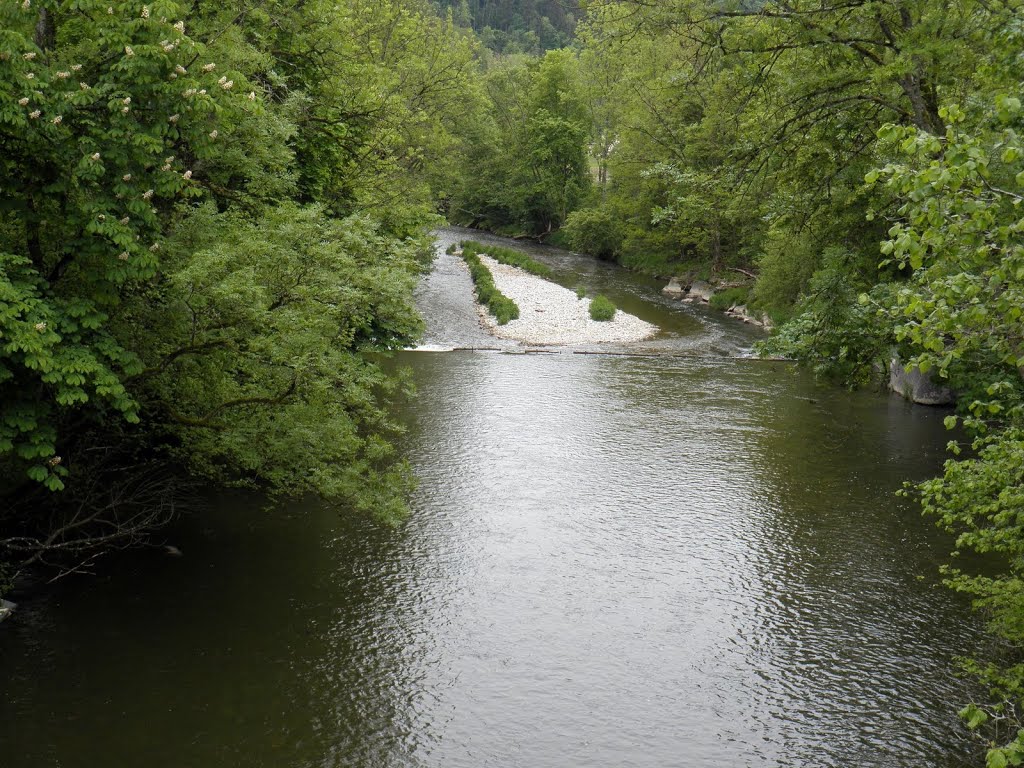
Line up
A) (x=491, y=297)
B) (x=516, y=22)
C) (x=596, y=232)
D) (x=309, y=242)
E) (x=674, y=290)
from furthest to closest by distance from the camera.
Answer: (x=516, y=22) < (x=596, y=232) < (x=674, y=290) < (x=491, y=297) < (x=309, y=242)

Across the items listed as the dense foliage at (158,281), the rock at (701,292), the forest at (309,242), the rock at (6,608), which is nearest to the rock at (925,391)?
the forest at (309,242)

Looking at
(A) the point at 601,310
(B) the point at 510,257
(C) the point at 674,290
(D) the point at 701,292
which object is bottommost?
(A) the point at 601,310

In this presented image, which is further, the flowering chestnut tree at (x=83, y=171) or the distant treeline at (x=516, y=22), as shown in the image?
the distant treeline at (x=516, y=22)

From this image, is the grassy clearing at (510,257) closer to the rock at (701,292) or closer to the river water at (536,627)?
the rock at (701,292)

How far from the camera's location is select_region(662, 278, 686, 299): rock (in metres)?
40.7

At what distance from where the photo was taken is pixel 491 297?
35250 mm

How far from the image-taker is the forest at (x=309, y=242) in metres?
7.03

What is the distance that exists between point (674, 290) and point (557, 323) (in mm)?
11354

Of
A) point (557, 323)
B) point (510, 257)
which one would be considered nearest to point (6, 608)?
point (557, 323)

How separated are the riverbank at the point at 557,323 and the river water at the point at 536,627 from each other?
1240 centimetres

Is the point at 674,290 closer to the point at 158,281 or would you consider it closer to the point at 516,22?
the point at 158,281

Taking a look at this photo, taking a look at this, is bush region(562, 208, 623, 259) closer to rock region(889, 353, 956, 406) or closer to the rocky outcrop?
the rocky outcrop

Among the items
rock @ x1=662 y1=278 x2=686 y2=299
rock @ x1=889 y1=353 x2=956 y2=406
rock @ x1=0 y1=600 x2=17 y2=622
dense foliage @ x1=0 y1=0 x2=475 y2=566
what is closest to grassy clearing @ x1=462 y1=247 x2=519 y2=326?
rock @ x1=662 y1=278 x2=686 y2=299

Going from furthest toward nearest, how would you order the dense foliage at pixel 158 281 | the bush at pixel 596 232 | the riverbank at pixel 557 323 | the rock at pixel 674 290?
1. the bush at pixel 596 232
2. the rock at pixel 674 290
3. the riverbank at pixel 557 323
4. the dense foliage at pixel 158 281
